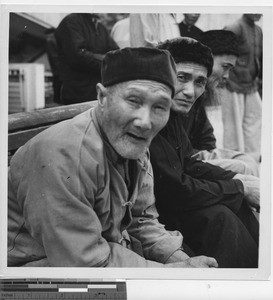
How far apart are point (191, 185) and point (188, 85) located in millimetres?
309

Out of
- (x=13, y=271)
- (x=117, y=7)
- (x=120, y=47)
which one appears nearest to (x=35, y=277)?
(x=13, y=271)

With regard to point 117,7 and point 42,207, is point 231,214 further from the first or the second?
point 117,7

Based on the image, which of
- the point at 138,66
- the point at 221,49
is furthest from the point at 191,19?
the point at 138,66

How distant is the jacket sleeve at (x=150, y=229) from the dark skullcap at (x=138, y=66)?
272mm

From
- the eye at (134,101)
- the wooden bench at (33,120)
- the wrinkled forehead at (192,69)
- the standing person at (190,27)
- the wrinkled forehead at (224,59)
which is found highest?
the standing person at (190,27)

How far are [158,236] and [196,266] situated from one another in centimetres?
15

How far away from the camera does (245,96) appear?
1.78 m

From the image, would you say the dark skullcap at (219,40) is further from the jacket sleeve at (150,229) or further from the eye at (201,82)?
the jacket sleeve at (150,229)

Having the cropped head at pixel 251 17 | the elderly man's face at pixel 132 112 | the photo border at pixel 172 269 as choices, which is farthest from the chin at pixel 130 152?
the cropped head at pixel 251 17

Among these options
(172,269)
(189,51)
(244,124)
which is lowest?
(172,269)

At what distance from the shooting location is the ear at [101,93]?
1707 mm

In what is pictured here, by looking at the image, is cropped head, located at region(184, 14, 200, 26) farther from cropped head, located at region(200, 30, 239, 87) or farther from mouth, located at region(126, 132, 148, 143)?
mouth, located at region(126, 132, 148, 143)

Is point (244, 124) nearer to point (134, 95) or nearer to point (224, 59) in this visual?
Result: point (224, 59)

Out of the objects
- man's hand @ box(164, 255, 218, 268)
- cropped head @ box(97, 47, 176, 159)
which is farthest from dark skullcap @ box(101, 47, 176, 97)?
man's hand @ box(164, 255, 218, 268)
